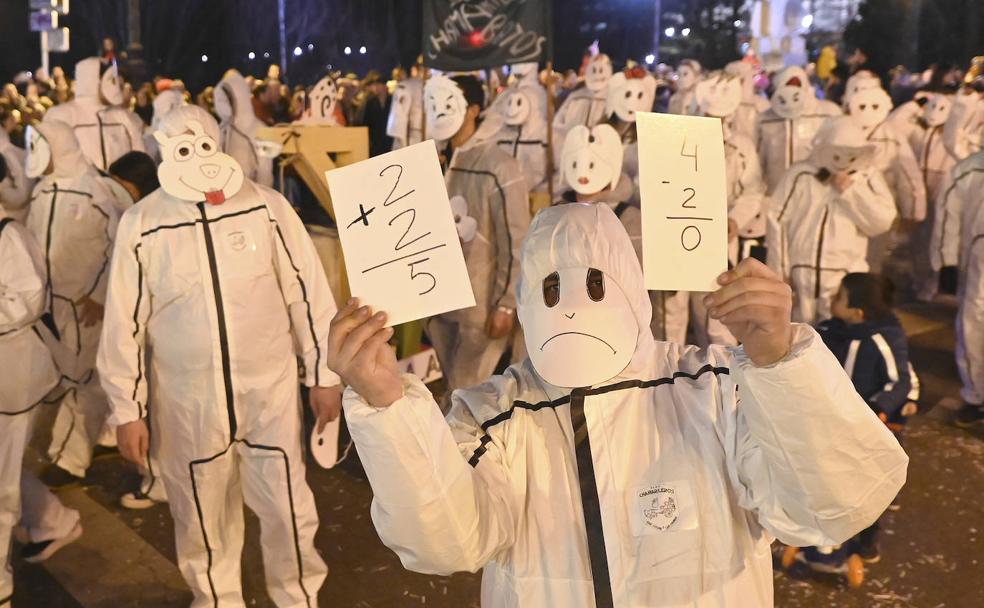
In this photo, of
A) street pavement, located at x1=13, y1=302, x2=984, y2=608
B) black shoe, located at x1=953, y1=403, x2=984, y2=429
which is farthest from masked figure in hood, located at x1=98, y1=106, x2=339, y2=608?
black shoe, located at x1=953, y1=403, x2=984, y2=429

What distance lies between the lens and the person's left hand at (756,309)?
154 centimetres

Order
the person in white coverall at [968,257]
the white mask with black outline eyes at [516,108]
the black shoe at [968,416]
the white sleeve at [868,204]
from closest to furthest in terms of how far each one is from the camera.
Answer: the white sleeve at [868,204]
the black shoe at [968,416]
the person in white coverall at [968,257]
the white mask with black outline eyes at [516,108]

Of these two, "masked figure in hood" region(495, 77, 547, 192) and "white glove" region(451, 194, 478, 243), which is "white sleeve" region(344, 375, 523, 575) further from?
"masked figure in hood" region(495, 77, 547, 192)

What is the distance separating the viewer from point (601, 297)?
189 centimetres

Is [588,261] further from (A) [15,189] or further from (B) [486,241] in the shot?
(A) [15,189]

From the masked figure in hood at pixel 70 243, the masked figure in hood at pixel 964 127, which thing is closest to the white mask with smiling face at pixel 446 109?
the masked figure in hood at pixel 70 243

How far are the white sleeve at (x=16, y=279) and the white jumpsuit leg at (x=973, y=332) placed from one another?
5.51 m

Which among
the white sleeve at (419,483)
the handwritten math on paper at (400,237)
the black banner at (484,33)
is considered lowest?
the white sleeve at (419,483)

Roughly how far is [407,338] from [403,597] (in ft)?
7.69

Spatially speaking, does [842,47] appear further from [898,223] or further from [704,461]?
[704,461]

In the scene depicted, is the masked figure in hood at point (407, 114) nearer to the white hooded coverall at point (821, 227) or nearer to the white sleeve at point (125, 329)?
the white hooded coverall at point (821, 227)

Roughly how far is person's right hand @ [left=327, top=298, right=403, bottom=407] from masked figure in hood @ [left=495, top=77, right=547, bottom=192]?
22.1 ft

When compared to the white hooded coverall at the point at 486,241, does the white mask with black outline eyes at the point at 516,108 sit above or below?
above

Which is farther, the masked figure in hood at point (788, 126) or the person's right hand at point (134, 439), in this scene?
the masked figure in hood at point (788, 126)
